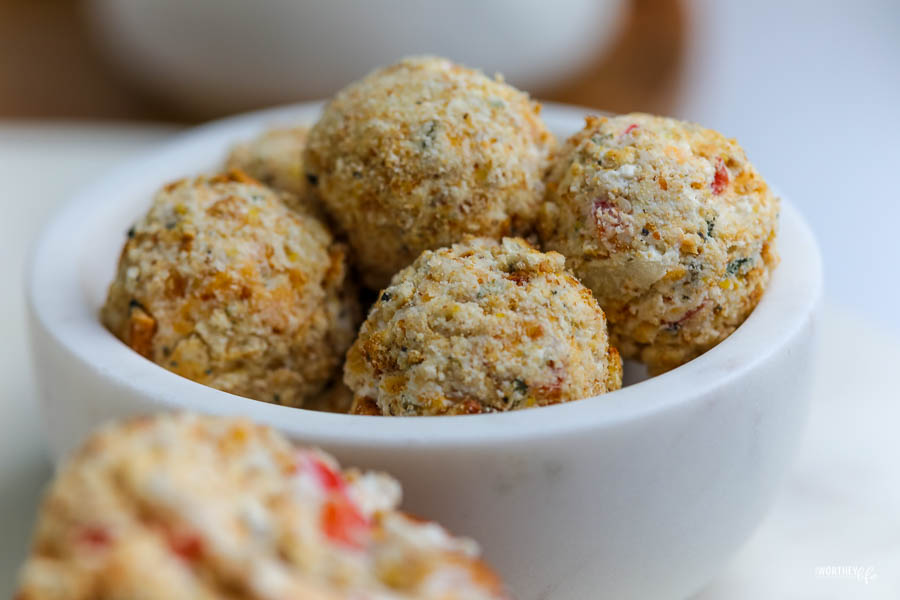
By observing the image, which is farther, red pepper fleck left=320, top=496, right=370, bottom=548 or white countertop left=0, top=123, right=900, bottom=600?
white countertop left=0, top=123, right=900, bottom=600

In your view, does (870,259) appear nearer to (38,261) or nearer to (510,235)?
(510,235)

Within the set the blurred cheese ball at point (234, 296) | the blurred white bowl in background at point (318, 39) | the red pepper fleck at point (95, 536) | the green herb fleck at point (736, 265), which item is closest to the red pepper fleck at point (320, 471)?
the red pepper fleck at point (95, 536)

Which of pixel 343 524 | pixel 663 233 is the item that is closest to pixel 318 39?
pixel 663 233

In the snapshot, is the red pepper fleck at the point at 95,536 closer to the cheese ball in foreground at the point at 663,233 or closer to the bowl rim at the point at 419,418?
the bowl rim at the point at 419,418

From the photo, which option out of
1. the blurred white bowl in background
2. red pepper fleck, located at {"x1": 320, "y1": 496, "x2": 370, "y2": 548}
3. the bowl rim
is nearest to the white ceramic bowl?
the bowl rim

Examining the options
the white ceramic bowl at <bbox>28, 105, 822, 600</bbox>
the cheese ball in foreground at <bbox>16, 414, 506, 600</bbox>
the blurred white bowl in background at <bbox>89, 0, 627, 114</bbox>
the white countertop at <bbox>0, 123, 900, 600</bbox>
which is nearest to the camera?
the cheese ball in foreground at <bbox>16, 414, 506, 600</bbox>

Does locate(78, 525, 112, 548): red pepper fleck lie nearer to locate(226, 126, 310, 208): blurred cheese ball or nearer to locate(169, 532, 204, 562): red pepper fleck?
locate(169, 532, 204, 562): red pepper fleck

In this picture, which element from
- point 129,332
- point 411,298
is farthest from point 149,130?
point 411,298
